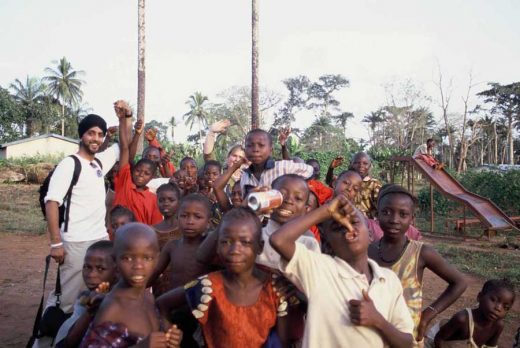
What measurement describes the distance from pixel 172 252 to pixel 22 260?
7.18 metres

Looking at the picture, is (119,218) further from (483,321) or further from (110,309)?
(483,321)

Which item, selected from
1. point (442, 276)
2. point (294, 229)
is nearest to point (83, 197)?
point (294, 229)

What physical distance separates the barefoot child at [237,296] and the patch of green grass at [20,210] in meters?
10.8

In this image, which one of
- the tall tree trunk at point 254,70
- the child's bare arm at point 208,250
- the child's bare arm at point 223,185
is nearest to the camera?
the child's bare arm at point 208,250

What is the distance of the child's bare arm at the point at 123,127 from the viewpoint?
3.82 m

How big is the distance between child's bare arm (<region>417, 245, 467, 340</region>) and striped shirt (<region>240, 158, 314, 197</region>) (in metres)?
1.11

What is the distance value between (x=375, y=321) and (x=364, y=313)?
0.23ft

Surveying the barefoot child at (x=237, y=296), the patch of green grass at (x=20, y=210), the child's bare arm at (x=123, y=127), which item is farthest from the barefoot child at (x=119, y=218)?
the patch of green grass at (x=20, y=210)

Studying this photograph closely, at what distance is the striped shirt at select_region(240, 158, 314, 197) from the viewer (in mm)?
3414

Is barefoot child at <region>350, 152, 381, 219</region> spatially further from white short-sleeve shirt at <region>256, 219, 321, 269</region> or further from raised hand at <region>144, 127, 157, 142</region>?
raised hand at <region>144, 127, 157, 142</region>

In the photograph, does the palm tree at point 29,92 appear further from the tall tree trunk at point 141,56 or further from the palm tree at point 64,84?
the tall tree trunk at point 141,56

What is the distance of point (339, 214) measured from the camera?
1964 millimetres

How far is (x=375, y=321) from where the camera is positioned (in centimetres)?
193

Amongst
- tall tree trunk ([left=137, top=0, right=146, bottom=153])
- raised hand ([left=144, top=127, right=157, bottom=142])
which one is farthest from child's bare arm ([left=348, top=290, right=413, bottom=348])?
tall tree trunk ([left=137, top=0, right=146, bottom=153])
